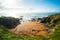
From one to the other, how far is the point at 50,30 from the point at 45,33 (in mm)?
1243

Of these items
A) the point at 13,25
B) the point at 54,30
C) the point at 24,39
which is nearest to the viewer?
the point at 24,39

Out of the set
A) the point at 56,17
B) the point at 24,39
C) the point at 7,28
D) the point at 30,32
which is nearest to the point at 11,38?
the point at 24,39

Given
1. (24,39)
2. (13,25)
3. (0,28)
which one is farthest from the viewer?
(13,25)

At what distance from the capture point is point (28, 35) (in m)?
34.1

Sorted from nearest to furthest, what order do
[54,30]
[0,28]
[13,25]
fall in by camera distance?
[54,30] < [0,28] < [13,25]

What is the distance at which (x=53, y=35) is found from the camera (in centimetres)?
3166

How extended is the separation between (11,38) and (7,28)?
25.3 ft

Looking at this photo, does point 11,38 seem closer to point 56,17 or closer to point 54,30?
point 54,30

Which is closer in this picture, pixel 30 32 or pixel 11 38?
pixel 11 38

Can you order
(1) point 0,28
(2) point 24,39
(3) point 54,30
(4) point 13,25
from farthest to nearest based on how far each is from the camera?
(4) point 13,25 < (1) point 0,28 < (3) point 54,30 < (2) point 24,39

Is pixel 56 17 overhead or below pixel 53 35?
overhead

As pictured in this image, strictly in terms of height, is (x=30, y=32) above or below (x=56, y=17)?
below

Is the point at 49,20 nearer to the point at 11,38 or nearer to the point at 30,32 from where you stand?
the point at 30,32

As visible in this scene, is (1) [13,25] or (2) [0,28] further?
(1) [13,25]
